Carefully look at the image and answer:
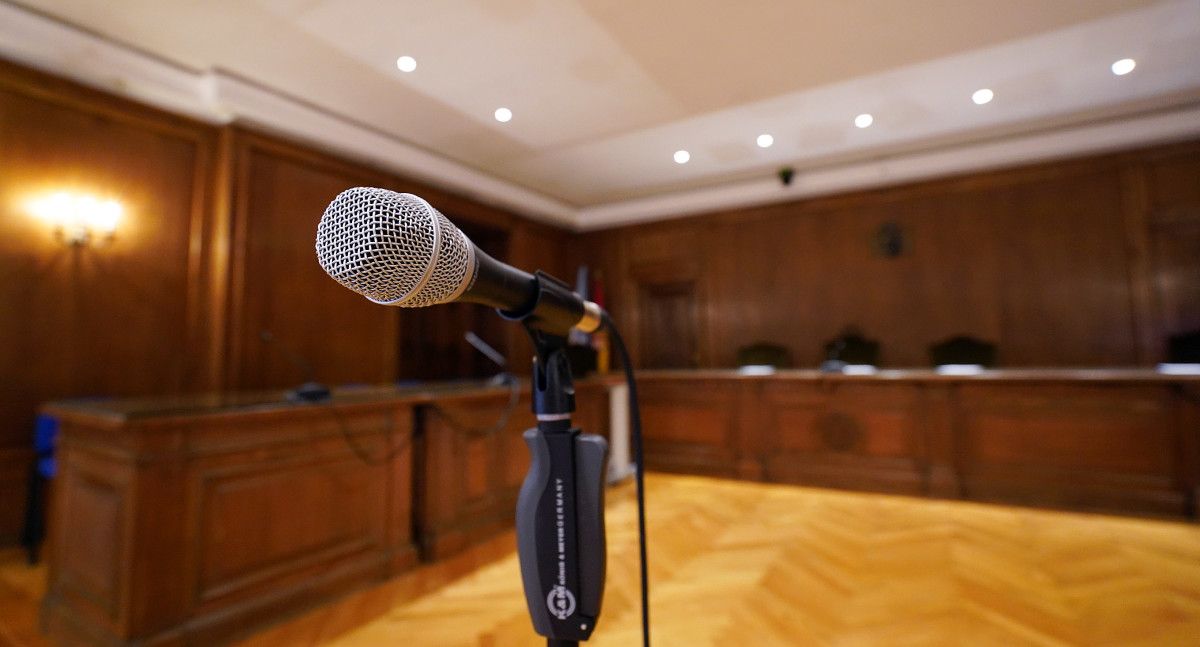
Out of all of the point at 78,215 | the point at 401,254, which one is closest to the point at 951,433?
the point at 401,254

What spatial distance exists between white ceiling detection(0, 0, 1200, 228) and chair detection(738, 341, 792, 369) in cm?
187

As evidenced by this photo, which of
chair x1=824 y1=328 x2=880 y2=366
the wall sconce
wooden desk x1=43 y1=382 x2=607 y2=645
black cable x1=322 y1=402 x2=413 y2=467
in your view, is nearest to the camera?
wooden desk x1=43 y1=382 x2=607 y2=645

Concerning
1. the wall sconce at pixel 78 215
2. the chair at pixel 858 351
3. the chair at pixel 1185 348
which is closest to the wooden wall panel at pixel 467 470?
the wall sconce at pixel 78 215

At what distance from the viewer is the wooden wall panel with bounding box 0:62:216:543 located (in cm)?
309

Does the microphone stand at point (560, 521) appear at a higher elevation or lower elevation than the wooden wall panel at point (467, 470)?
higher

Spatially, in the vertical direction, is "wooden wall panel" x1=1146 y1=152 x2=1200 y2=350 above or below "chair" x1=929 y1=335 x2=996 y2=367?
above

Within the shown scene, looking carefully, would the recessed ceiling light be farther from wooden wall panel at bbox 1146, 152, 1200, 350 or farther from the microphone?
the microphone

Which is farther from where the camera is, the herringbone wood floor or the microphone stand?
the herringbone wood floor

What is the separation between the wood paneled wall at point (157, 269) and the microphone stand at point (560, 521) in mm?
4028

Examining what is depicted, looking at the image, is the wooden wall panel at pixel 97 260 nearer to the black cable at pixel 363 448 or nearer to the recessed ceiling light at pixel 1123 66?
the black cable at pixel 363 448

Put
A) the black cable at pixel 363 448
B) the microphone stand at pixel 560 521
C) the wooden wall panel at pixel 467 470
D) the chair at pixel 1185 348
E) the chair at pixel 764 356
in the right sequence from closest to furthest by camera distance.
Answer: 1. the microphone stand at pixel 560 521
2. the black cable at pixel 363 448
3. the wooden wall panel at pixel 467 470
4. the chair at pixel 1185 348
5. the chair at pixel 764 356

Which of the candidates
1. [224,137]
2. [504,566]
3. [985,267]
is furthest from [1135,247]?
[224,137]

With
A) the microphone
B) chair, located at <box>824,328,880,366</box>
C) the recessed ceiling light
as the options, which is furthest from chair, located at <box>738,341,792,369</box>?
the microphone

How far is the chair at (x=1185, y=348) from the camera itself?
13.1ft
